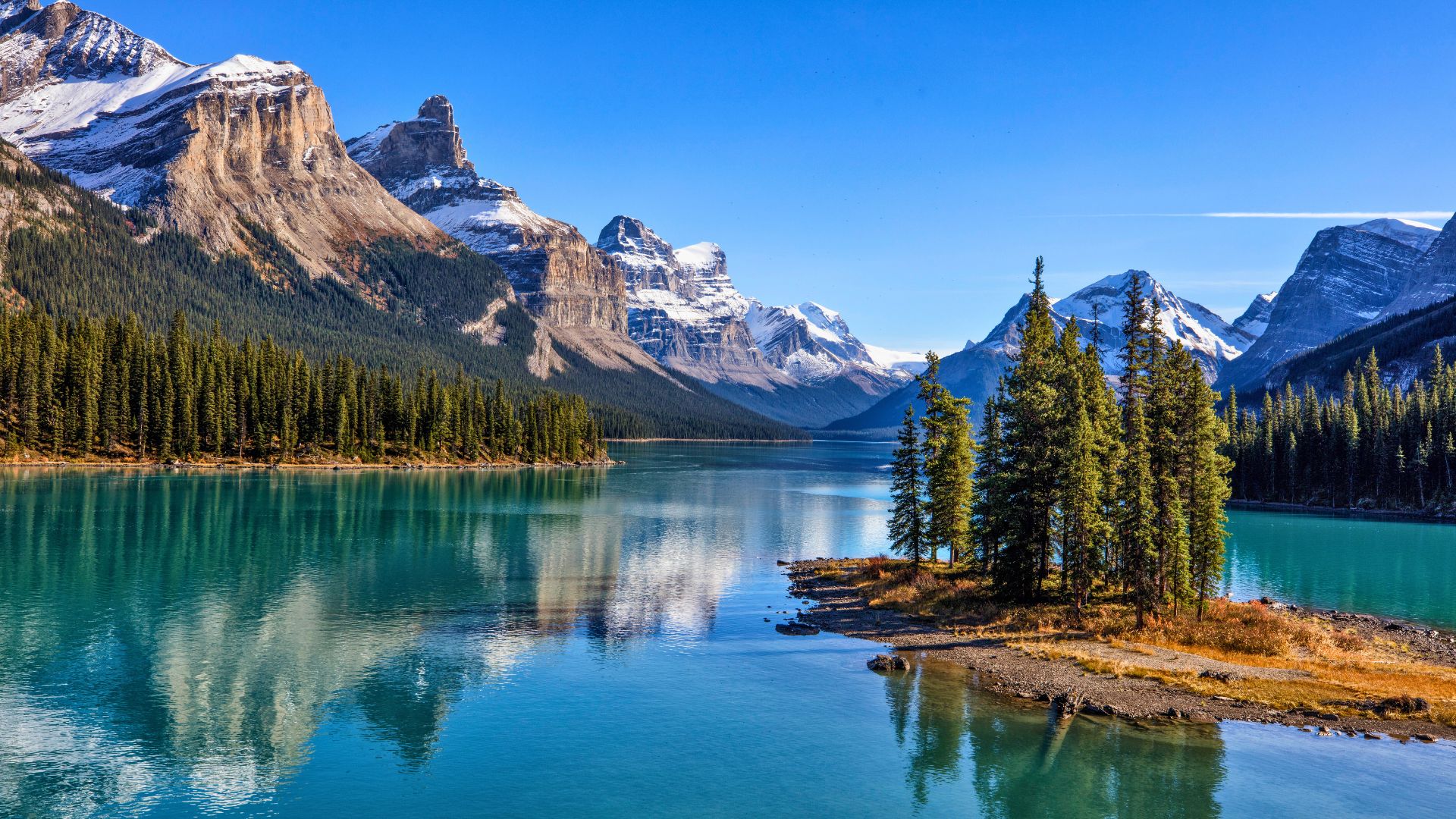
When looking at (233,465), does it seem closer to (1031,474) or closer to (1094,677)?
(1031,474)

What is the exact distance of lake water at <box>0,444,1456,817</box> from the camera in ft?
98.0

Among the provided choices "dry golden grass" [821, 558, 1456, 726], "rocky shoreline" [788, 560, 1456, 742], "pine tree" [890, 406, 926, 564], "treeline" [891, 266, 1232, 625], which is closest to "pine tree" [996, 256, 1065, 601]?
"treeline" [891, 266, 1232, 625]

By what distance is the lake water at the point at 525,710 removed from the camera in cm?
2986

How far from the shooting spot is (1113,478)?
53312 millimetres

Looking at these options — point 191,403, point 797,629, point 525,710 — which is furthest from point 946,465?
point 191,403

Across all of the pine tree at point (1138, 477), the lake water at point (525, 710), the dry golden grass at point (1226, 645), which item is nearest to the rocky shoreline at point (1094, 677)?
the dry golden grass at point (1226, 645)

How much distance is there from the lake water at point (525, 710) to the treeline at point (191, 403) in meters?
72.6

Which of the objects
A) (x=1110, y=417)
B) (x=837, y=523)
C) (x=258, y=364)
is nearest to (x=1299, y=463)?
(x=837, y=523)

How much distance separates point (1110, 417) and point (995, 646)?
673 inches

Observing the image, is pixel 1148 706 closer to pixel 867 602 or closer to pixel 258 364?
pixel 867 602

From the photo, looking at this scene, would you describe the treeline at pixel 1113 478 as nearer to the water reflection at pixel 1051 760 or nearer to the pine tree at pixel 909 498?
the pine tree at pixel 909 498

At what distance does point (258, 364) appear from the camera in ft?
514

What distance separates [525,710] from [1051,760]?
21.2 m

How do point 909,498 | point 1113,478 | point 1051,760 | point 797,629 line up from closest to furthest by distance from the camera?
point 1051,760
point 1113,478
point 797,629
point 909,498
